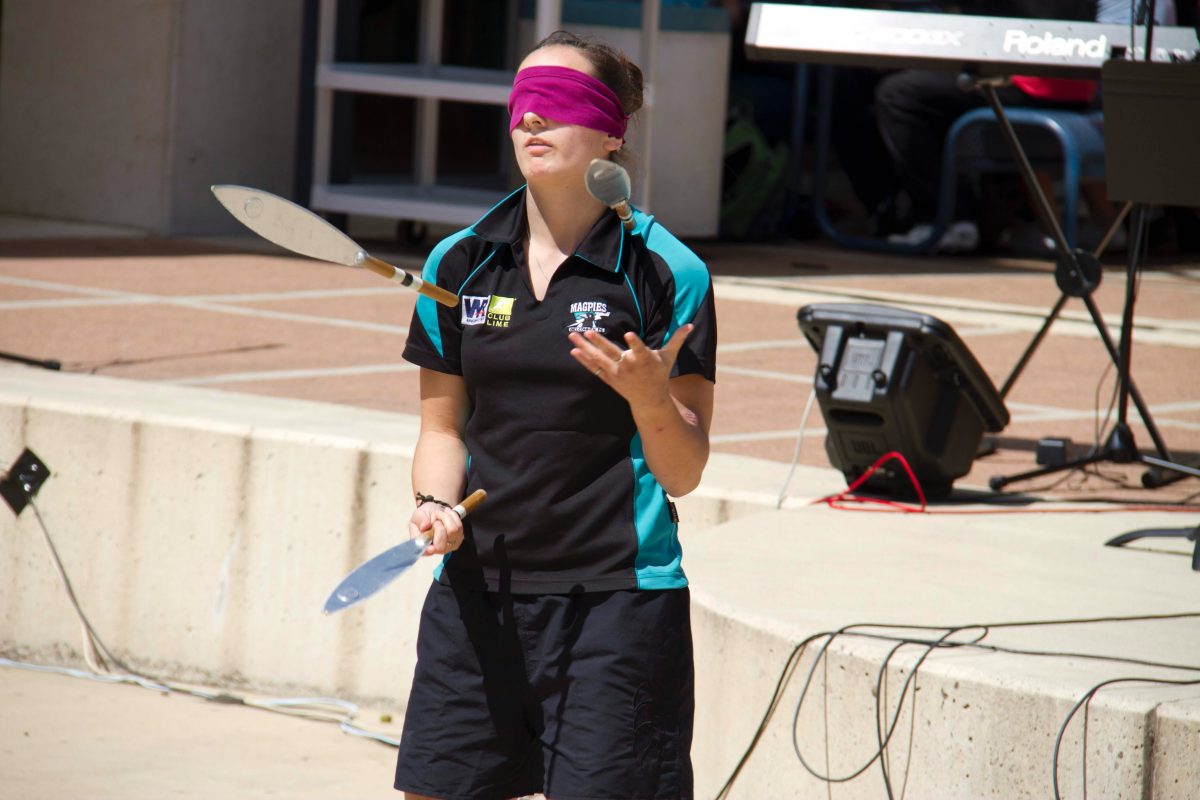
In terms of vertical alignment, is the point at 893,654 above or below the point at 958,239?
below

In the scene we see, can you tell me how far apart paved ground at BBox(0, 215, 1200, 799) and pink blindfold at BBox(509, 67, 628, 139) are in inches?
117

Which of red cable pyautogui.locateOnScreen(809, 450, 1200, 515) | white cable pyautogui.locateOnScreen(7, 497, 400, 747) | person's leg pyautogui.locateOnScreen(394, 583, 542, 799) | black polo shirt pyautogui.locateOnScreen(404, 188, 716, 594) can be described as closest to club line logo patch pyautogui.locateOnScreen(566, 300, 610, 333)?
black polo shirt pyautogui.locateOnScreen(404, 188, 716, 594)

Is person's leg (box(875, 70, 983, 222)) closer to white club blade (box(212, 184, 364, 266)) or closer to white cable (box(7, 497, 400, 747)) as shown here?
white cable (box(7, 497, 400, 747))

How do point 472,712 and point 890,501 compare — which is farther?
point 890,501

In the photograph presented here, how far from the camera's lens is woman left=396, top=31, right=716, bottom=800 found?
9.82ft

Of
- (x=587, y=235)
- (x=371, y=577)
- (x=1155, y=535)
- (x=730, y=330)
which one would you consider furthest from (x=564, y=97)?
(x=730, y=330)

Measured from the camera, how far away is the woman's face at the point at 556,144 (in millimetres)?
2977

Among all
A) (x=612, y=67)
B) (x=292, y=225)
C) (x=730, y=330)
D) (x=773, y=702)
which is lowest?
(x=773, y=702)

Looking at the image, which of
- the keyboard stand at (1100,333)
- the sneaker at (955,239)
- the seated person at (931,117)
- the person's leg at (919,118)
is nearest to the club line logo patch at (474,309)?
the keyboard stand at (1100,333)

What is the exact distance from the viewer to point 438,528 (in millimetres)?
2957

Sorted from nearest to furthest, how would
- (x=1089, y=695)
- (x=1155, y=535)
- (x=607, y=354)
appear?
(x=607, y=354)
(x=1089, y=695)
(x=1155, y=535)

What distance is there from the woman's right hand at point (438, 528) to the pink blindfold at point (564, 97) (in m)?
0.65

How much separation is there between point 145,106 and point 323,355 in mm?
5703

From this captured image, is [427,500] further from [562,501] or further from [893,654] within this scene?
[893,654]
